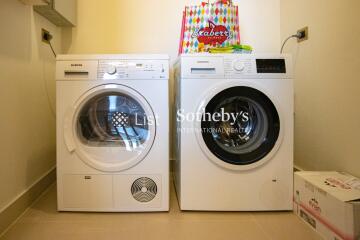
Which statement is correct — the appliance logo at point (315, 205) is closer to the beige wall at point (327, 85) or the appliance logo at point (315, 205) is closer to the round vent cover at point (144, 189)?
the beige wall at point (327, 85)

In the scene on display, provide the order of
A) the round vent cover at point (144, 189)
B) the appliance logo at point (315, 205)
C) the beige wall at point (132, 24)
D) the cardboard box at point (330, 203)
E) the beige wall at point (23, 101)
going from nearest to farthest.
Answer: the cardboard box at point (330, 203) → the appliance logo at point (315, 205) → the beige wall at point (23, 101) → the round vent cover at point (144, 189) → the beige wall at point (132, 24)

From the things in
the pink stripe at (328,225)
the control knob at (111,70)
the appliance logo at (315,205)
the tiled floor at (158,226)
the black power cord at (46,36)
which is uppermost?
the black power cord at (46,36)

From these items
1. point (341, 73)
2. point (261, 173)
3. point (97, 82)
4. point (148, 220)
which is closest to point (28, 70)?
point (97, 82)

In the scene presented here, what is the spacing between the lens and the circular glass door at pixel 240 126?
128 centimetres

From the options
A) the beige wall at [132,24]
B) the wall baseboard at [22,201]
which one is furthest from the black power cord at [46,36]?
the wall baseboard at [22,201]

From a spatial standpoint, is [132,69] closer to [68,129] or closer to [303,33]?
[68,129]

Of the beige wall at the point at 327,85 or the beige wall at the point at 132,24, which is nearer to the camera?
the beige wall at the point at 327,85

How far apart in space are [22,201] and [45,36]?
104 cm

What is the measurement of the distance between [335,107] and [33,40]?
1.77 metres

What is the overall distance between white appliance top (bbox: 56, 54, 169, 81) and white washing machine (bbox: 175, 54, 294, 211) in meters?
0.13

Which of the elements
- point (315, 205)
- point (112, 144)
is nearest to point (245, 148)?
point (315, 205)

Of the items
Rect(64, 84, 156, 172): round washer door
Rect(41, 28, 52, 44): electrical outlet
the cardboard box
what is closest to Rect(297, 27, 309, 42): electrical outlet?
the cardboard box

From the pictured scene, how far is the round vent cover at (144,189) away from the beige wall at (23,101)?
611mm

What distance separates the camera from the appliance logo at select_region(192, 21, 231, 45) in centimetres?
161
